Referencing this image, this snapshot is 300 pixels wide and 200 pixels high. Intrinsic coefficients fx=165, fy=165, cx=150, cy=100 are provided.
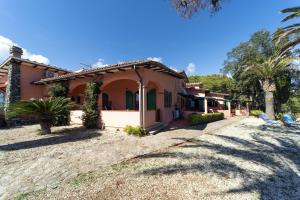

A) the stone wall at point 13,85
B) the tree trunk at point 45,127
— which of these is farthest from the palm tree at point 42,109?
the stone wall at point 13,85

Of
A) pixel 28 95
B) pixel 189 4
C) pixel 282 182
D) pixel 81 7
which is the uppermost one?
pixel 81 7

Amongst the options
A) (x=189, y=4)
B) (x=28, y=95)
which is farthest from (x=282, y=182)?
(x=28, y=95)

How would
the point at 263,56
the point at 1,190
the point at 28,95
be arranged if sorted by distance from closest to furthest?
1. the point at 1,190
2. the point at 28,95
3. the point at 263,56

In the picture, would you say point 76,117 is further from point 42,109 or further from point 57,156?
point 57,156

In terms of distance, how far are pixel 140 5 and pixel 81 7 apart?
15.6 feet

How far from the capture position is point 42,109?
1038 centimetres

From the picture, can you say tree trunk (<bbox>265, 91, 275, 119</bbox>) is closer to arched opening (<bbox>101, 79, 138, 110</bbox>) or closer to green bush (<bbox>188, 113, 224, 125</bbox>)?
green bush (<bbox>188, 113, 224, 125</bbox>)

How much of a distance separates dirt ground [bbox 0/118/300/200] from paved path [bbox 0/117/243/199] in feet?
1.38

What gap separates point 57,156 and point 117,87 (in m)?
10.1

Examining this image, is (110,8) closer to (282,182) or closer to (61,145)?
(61,145)

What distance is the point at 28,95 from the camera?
54.3ft

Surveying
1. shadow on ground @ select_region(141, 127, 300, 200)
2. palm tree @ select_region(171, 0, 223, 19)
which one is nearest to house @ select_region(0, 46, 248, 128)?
palm tree @ select_region(171, 0, 223, 19)

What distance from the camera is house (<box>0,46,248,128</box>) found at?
10.9 m

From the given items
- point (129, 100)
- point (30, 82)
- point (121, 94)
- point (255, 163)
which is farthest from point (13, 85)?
point (255, 163)
